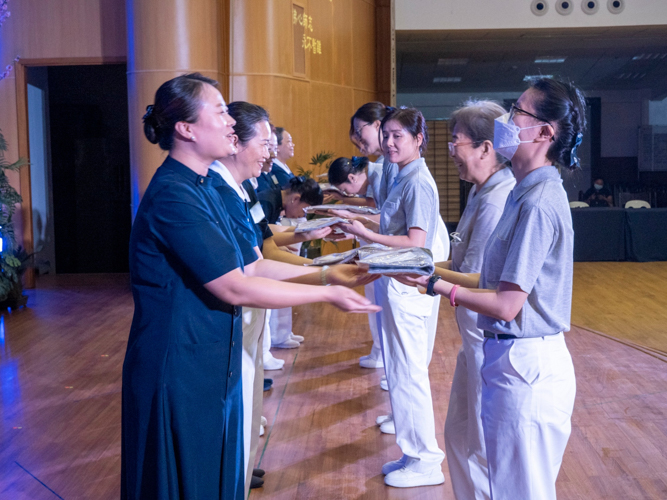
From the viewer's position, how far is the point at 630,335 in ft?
17.4

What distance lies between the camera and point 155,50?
23.7 ft

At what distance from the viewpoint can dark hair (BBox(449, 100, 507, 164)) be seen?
2178 millimetres

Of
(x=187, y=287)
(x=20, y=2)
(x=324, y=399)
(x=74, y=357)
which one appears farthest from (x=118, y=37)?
(x=187, y=287)

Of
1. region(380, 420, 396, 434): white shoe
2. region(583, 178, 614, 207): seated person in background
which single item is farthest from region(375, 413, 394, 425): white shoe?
region(583, 178, 614, 207): seated person in background

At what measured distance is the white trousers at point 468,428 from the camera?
2018 mm

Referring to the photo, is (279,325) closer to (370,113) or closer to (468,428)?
(370,113)

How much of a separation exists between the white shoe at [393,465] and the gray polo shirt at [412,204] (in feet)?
3.23

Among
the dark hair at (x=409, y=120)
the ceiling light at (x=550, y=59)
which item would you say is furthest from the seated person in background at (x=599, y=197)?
the dark hair at (x=409, y=120)

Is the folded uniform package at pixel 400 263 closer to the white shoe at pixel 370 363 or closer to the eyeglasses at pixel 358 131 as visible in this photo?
the eyeglasses at pixel 358 131

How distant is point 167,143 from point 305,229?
4.08 feet

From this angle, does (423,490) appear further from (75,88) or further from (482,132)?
(75,88)

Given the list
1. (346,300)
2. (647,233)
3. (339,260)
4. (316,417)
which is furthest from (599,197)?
(346,300)

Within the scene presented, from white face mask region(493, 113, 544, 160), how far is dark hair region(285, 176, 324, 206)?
2231mm

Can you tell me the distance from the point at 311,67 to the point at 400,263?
23.9ft
